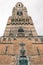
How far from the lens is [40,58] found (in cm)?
2003

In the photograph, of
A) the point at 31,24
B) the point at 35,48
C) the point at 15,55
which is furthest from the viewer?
the point at 31,24

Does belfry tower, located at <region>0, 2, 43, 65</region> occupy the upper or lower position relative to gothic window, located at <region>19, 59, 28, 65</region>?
upper

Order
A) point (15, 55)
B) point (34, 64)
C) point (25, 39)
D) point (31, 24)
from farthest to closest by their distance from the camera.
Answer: point (31, 24)
point (25, 39)
point (15, 55)
point (34, 64)

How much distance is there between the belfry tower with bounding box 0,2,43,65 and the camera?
19.8 meters

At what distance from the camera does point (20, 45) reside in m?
22.7

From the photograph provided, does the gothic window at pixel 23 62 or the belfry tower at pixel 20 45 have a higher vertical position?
the belfry tower at pixel 20 45

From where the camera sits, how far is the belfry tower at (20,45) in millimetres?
19844

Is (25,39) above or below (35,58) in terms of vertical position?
above

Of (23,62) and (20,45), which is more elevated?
(20,45)

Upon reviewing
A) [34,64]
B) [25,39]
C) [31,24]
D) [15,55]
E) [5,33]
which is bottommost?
[34,64]

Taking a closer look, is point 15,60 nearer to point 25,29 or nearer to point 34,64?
point 34,64

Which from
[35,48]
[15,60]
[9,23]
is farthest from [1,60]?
[9,23]

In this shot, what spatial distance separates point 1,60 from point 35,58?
3.51 meters

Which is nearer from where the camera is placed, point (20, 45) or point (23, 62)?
point (23, 62)
